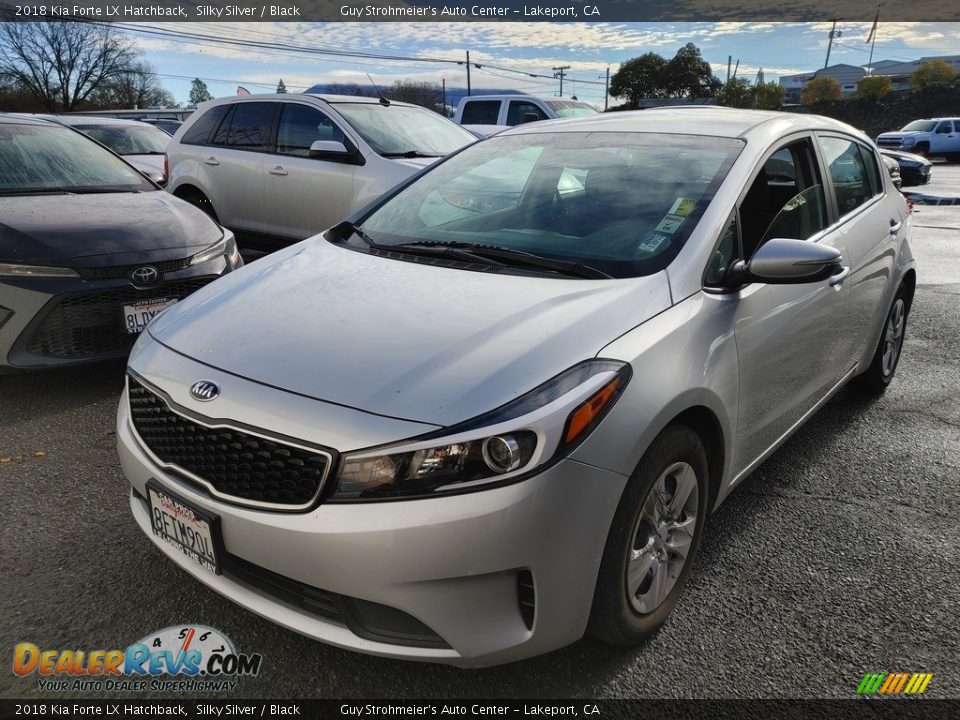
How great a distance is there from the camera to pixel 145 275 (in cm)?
413

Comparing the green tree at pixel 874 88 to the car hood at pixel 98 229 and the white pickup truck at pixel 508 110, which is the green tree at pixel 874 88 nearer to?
the white pickup truck at pixel 508 110

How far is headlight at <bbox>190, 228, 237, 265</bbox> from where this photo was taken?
14.6ft

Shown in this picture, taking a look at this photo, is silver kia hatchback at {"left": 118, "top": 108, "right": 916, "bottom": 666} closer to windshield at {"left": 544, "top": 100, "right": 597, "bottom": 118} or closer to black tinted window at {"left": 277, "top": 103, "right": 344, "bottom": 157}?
black tinted window at {"left": 277, "top": 103, "right": 344, "bottom": 157}

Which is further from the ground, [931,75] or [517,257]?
[517,257]

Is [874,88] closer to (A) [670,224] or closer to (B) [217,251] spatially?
(B) [217,251]

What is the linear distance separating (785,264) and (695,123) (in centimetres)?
104

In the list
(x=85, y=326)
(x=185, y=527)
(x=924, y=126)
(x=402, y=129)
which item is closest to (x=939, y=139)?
(x=924, y=126)

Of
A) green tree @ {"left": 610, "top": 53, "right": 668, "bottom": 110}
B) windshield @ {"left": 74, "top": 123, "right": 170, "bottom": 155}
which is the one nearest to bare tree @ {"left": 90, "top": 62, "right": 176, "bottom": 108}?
green tree @ {"left": 610, "top": 53, "right": 668, "bottom": 110}

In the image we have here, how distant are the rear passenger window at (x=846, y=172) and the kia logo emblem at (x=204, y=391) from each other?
2.84 m

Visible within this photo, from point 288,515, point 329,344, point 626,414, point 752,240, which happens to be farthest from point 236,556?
point 752,240

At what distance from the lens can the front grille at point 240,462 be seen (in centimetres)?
183

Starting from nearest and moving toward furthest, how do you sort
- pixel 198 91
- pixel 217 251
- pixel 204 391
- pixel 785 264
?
pixel 204 391 < pixel 785 264 < pixel 217 251 < pixel 198 91

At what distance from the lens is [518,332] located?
2076 millimetres

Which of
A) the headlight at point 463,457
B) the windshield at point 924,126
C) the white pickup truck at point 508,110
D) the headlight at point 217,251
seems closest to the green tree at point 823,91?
the windshield at point 924,126
